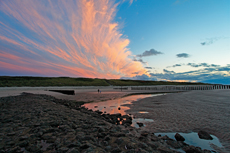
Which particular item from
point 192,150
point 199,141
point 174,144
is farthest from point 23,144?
point 199,141

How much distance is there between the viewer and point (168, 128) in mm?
9258

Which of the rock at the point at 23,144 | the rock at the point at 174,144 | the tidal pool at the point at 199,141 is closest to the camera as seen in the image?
the rock at the point at 23,144

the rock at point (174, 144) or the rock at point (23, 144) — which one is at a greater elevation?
the rock at point (23, 144)

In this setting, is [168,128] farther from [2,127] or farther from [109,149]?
[2,127]

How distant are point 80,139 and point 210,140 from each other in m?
8.11

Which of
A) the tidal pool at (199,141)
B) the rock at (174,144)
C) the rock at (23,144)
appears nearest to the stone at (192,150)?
the rock at (174,144)

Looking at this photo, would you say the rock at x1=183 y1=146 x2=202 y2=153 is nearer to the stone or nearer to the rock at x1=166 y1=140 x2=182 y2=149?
the stone

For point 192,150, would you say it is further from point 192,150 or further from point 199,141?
point 199,141

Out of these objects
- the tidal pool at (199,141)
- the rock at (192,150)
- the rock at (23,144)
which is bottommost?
the tidal pool at (199,141)

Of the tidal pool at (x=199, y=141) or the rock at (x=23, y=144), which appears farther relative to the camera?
the tidal pool at (x=199, y=141)

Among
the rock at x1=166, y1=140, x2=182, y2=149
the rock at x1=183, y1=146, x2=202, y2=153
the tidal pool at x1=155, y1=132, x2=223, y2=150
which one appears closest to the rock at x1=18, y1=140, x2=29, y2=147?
the rock at x1=166, y1=140, x2=182, y2=149

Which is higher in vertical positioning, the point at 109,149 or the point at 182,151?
the point at 109,149

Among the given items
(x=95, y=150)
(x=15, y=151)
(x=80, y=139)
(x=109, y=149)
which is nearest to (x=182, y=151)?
(x=109, y=149)

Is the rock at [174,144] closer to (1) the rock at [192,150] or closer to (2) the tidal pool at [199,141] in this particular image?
(1) the rock at [192,150]
